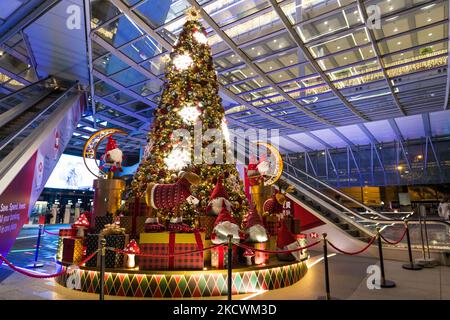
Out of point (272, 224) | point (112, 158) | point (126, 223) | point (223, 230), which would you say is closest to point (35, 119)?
point (112, 158)

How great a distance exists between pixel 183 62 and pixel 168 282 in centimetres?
457

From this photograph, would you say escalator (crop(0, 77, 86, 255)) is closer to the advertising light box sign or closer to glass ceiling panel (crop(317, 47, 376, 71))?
glass ceiling panel (crop(317, 47, 376, 71))

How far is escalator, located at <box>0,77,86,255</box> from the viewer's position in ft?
17.5

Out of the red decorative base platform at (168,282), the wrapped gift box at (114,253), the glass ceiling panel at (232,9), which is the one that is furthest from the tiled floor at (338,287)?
the glass ceiling panel at (232,9)

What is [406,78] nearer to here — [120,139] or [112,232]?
[112,232]

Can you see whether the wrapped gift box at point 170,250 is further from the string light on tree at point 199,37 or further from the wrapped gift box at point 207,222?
the string light on tree at point 199,37

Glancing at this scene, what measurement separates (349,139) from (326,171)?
408 centimetres

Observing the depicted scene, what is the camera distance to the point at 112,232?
4.48m

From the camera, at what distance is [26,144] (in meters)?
6.40

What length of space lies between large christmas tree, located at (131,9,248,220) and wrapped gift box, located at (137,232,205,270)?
1090mm

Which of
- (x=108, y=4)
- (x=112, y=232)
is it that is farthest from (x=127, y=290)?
(x=108, y=4)

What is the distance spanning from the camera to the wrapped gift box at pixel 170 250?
162 inches

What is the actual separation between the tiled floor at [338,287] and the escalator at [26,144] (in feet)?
3.82
